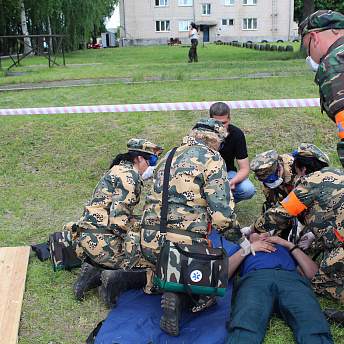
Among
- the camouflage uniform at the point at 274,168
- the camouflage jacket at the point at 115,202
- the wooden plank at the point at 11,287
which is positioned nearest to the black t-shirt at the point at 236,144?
the camouflage uniform at the point at 274,168

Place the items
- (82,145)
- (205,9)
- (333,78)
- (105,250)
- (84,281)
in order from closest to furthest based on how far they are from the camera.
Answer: (333,78), (84,281), (105,250), (82,145), (205,9)

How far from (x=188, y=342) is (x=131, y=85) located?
8.21 m

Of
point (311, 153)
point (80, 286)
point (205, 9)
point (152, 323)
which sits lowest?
point (152, 323)

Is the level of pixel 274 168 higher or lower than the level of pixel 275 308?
higher

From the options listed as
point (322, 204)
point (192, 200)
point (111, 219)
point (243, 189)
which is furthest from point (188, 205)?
point (243, 189)

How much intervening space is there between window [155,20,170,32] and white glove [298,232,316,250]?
48.5 meters

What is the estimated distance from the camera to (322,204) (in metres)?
3.27

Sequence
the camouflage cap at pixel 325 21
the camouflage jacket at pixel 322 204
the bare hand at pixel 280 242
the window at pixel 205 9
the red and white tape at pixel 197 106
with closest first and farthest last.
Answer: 1. the camouflage cap at pixel 325 21
2. the camouflage jacket at pixel 322 204
3. the bare hand at pixel 280 242
4. the red and white tape at pixel 197 106
5. the window at pixel 205 9

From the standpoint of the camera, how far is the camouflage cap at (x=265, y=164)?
381 centimetres

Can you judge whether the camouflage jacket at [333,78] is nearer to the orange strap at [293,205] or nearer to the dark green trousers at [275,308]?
the orange strap at [293,205]

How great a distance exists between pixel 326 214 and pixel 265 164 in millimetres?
772

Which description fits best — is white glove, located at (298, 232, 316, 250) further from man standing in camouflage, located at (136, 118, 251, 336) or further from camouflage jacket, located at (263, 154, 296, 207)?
man standing in camouflage, located at (136, 118, 251, 336)

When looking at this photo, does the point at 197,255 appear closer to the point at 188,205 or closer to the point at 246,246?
the point at 188,205

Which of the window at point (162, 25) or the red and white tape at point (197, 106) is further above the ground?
the window at point (162, 25)
